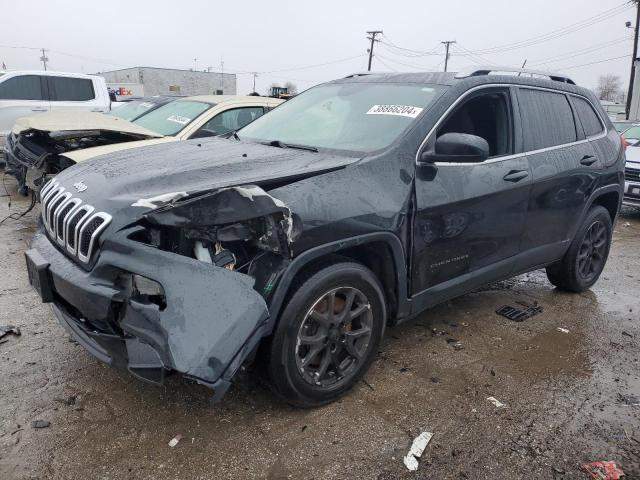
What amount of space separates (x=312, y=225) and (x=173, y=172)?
2.64 ft

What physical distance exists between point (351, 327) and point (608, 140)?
130 inches

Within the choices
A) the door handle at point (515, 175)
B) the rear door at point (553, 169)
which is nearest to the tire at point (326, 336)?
the door handle at point (515, 175)

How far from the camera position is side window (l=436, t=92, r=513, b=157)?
3.58 meters

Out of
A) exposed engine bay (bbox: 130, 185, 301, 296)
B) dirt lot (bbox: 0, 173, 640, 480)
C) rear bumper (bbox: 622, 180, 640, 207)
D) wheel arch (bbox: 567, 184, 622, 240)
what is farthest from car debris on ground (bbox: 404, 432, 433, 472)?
rear bumper (bbox: 622, 180, 640, 207)

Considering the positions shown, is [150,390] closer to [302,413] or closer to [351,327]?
[302,413]

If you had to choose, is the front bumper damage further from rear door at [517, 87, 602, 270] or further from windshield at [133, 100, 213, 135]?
windshield at [133, 100, 213, 135]

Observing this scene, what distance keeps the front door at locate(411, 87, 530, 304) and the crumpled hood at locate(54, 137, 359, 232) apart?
60cm

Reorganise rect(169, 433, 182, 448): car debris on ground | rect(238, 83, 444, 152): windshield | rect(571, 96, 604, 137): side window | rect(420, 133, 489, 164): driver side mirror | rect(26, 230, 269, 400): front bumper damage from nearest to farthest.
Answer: rect(26, 230, 269, 400): front bumper damage, rect(169, 433, 182, 448): car debris on ground, rect(420, 133, 489, 164): driver side mirror, rect(238, 83, 444, 152): windshield, rect(571, 96, 604, 137): side window

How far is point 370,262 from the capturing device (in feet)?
9.70

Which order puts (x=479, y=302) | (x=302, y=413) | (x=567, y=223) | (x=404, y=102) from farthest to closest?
(x=479, y=302) → (x=567, y=223) → (x=404, y=102) → (x=302, y=413)

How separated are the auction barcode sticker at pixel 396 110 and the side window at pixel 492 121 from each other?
1.68 feet

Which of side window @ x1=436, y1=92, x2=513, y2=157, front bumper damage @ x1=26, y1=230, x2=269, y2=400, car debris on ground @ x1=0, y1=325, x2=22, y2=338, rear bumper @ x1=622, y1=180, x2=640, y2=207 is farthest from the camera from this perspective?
rear bumper @ x1=622, y1=180, x2=640, y2=207

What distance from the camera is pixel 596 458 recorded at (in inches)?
99.2

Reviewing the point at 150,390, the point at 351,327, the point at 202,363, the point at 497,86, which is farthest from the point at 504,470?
the point at 497,86
